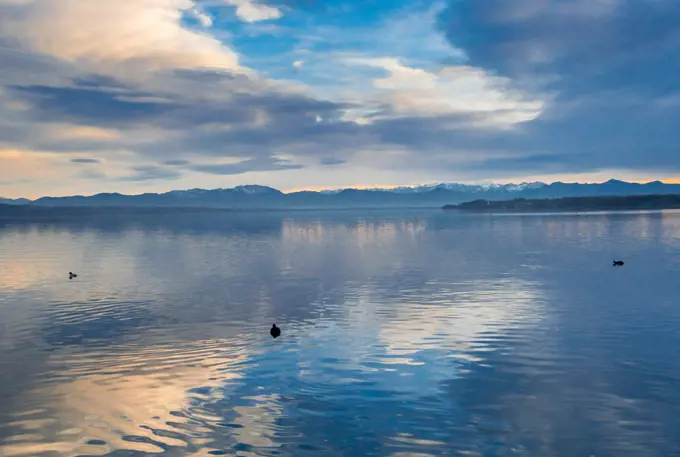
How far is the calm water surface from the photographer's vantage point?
13.0 metres

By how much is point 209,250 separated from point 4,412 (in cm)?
4917

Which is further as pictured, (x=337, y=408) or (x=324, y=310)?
(x=324, y=310)

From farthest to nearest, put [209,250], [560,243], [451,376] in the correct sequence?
[560,243], [209,250], [451,376]

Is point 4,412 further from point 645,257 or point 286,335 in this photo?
point 645,257

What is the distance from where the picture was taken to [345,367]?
1825cm

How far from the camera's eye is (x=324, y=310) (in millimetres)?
27938

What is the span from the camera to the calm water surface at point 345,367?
12984 millimetres

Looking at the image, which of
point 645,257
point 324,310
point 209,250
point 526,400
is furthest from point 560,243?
point 526,400

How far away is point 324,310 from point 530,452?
16416mm

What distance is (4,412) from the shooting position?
14.8 meters

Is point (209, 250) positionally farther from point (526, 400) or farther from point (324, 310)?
point (526, 400)

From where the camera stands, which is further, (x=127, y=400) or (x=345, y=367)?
(x=345, y=367)

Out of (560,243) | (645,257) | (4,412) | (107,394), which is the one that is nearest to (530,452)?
(107,394)

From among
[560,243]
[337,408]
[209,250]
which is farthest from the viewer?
[560,243]
